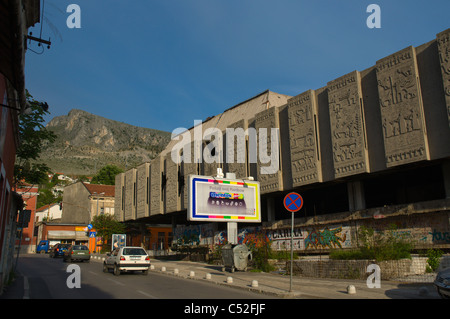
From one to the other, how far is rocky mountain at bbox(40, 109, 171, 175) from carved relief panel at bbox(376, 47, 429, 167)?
131 metres

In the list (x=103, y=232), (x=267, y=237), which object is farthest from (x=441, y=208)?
(x=103, y=232)

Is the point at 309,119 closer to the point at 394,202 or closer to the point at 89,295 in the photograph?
the point at 394,202

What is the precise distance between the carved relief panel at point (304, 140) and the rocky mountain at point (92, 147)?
125m

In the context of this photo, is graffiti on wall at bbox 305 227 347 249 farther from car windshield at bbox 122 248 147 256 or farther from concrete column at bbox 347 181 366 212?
car windshield at bbox 122 248 147 256

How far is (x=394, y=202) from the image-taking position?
25.4 metres

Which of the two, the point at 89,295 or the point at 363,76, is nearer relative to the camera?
the point at 89,295

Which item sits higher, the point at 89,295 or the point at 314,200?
the point at 314,200

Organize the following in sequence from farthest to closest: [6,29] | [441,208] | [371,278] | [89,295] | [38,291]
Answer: [441,208]
[371,278]
[38,291]
[89,295]
[6,29]

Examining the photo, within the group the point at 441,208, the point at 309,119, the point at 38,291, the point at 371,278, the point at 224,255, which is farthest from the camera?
the point at 309,119

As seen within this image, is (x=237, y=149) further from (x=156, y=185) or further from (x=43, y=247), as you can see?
(x=43, y=247)

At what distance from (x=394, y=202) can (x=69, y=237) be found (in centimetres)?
5583

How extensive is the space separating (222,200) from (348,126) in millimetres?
8931

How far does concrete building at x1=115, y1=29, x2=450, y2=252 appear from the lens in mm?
18602

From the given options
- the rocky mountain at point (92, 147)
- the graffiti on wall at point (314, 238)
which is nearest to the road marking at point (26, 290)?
the graffiti on wall at point (314, 238)
